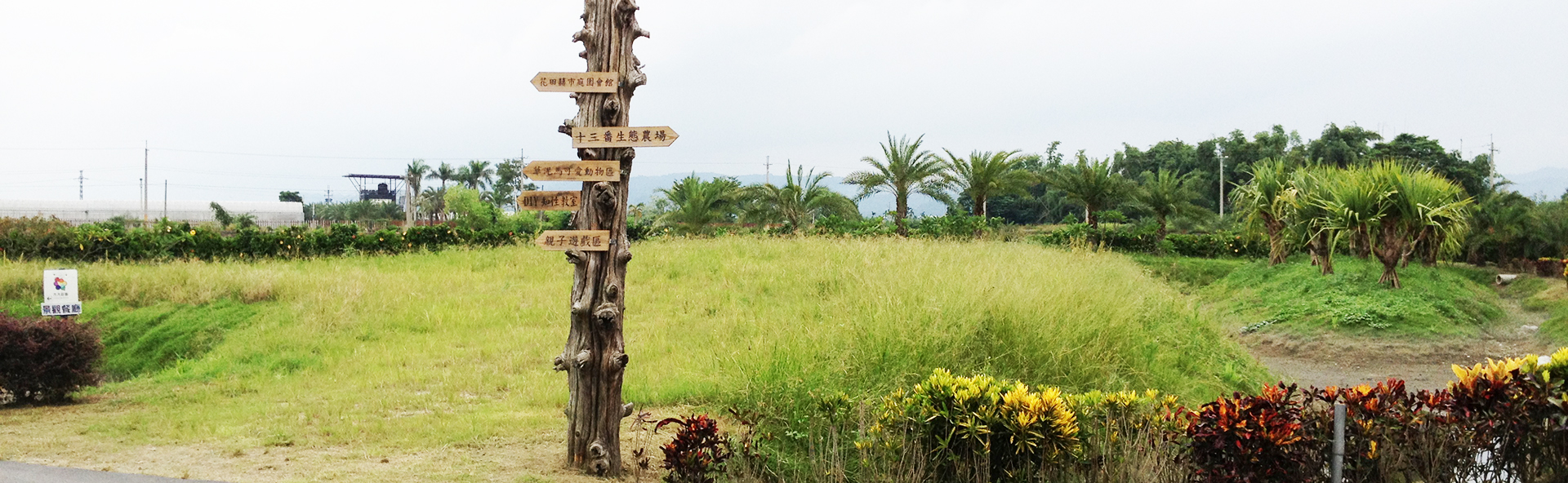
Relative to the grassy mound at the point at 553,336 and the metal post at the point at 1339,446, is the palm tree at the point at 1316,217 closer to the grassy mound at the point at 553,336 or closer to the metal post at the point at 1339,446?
the grassy mound at the point at 553,336

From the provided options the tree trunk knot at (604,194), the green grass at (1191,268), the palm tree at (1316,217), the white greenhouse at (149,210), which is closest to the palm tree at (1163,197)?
the green grass at (1191,268)

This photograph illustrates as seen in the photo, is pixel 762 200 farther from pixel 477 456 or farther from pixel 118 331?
pixel 477 456

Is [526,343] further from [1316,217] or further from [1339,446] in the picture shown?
[1316,217]

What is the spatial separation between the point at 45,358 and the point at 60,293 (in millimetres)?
2033

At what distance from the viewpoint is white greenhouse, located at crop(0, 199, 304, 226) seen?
5134cm

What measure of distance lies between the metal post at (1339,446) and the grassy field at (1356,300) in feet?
33.0

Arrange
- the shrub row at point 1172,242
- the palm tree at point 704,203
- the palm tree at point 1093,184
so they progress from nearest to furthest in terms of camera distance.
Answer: the shrub row at point 1172,242 → the palm tree at point 704,203 → the palm tree at point 1093,184

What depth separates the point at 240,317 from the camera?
39.9 feet

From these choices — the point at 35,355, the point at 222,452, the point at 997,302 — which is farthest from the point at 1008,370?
the point at 35,355

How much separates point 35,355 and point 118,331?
14.2 feet

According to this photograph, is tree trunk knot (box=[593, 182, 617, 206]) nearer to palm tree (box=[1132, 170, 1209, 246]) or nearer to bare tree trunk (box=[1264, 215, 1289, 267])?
bare tree trunk (box=[1264, 215, 1289, 267])

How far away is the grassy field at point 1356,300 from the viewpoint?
1334 centimetres

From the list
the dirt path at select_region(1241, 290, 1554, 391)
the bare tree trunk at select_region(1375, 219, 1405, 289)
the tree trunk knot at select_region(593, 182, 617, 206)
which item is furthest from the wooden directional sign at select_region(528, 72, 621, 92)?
the bare tree trunk at select_region(1375, 219, 1405, 289)

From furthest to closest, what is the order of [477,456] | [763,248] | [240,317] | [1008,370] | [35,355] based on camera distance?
[763,248] → [240,317] → [35,355] → [1008,370] → [477,456]
